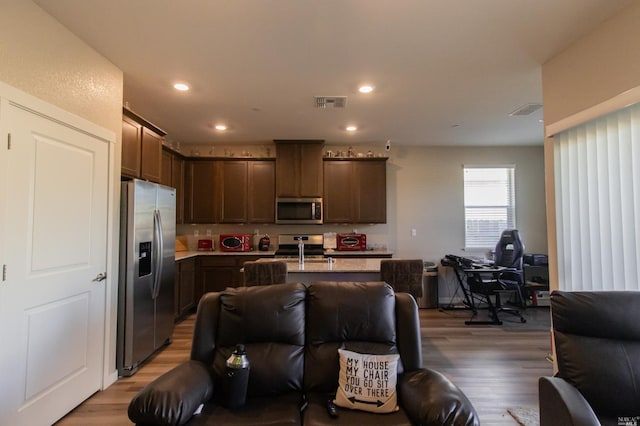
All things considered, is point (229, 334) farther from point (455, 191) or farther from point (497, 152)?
point (497, 152)

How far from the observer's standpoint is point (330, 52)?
2514mm

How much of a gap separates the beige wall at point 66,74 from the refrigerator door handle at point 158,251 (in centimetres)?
43

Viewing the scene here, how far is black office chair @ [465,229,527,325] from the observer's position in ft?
14.3

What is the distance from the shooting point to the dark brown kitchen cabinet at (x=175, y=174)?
175 inches

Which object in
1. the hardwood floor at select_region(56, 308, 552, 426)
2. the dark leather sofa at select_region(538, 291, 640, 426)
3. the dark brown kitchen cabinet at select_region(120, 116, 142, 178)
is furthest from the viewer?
the dark brown kitchen cabinet at select_region(120, 116, 142, 178)

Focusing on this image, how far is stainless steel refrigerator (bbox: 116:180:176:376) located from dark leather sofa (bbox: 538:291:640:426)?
121 inches

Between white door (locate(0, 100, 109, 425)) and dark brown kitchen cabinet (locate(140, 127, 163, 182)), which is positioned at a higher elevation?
dark brown kitchen cabinet (locate(140, 127, 163, 182))

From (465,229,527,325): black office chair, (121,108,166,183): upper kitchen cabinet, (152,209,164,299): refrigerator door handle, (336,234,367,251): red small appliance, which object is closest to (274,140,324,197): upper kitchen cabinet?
(336,234,367,251): red small appliance

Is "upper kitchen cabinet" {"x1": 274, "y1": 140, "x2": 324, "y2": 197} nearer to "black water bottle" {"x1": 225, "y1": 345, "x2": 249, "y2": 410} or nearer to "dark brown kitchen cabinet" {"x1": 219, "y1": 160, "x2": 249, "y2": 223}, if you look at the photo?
"dark brown kitchen cabinet" {"x1": 219, "y1": 160, "x2": 249, "y2": 223}

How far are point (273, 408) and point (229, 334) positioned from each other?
0.47 metres

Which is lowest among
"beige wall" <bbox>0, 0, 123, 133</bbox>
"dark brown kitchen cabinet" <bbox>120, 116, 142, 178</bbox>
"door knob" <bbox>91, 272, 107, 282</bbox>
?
"door knob" <bbox>91, 272, 107, 282</bbox>

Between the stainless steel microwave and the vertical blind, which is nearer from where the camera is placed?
the vertical blind

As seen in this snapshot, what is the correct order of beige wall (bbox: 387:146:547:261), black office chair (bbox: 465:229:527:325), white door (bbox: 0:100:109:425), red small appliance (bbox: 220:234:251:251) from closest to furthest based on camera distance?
1. white door (bbox: 0:100:109:425)
2. black office chair (bbox: 465:229:527:325)
3. red small appliance (bbox: 220:234:251:251)
4. beige wall (bbox: 387:146:547:261)

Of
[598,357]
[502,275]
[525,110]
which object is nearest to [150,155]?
[598,357]
